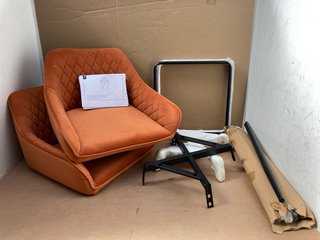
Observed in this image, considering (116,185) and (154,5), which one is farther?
(154,5)

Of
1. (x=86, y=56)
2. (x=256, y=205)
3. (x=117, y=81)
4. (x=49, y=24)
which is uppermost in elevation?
(x=49, y=24)

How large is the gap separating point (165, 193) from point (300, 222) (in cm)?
72

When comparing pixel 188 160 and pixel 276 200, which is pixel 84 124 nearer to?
pixel 188 160

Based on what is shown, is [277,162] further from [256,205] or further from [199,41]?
[199,41]

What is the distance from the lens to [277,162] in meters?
1.81

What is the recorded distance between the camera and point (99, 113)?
1.97 meters

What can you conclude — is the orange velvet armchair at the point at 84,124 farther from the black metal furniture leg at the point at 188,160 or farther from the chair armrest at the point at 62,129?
the black metal furniture leg at the point at 188,160

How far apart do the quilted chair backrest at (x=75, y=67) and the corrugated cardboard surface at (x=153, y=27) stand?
16cm

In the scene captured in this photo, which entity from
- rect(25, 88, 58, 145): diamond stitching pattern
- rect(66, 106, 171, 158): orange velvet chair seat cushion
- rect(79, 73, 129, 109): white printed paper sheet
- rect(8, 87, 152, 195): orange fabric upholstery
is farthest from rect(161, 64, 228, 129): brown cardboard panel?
rect(25, 88, 58, 145): diamond stitching pattern

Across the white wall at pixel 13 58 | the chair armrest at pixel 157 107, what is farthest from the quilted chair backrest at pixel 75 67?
the white wall at pixel 13 58

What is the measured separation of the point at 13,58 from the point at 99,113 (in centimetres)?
70

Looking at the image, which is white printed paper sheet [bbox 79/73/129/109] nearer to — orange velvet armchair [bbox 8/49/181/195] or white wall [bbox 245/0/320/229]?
orange velvet armchair [bbox 8/49/181/195]

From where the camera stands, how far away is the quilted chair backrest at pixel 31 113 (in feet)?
6.05

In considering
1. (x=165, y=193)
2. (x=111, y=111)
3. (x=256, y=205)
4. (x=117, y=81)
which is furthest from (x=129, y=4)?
(x=256, y=205)
